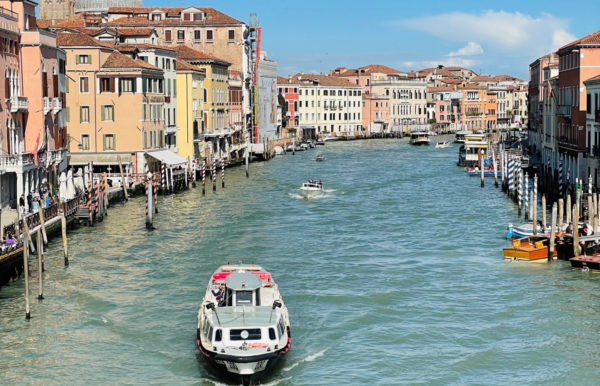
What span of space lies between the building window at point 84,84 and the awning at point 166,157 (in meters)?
3.82

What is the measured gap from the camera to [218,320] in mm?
17094

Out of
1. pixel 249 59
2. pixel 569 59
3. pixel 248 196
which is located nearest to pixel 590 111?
pixel 569 59

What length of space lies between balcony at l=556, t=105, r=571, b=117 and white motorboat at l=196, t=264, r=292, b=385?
992 inches

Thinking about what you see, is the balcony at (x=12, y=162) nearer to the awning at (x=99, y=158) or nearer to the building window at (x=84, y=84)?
the awning at (x=99, y=158)

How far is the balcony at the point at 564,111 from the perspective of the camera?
40844 mm

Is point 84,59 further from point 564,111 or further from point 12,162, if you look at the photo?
point 564,111

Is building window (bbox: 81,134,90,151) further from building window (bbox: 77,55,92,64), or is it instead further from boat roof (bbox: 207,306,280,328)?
boat roof (bbox: 207,306,280,328)

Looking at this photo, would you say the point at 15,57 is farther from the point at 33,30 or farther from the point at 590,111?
the point at 590,111

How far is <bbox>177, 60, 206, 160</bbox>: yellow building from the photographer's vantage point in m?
53.0

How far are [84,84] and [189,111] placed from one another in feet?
38.2

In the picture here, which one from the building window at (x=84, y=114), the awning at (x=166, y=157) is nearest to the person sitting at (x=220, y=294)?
the building window at (x=84, y=114)

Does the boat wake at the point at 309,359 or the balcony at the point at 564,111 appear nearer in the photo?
the boat wake at the point at 309,359

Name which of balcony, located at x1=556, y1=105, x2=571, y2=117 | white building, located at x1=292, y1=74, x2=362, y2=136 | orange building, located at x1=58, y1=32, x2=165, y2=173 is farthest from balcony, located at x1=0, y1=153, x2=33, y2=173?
white building, located at x1=292, y1=74, x2=362, y2=136

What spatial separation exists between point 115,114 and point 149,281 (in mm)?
20843
